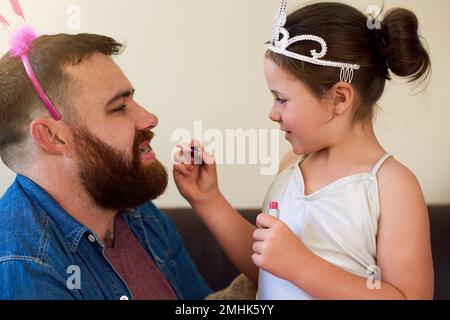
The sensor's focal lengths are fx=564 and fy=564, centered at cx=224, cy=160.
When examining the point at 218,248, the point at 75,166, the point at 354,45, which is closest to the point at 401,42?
the point at 354,45

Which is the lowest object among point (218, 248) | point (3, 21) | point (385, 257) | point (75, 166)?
point (218, 248)

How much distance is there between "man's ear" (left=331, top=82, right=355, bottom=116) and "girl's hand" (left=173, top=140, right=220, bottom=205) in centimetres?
26

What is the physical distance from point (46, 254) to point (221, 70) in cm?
46

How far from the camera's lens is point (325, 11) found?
36.0 inches

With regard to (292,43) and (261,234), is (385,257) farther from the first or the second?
(292,43)

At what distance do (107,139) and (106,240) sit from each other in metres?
0.20

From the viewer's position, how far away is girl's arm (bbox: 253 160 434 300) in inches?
33.2

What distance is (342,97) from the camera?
37.1 inches

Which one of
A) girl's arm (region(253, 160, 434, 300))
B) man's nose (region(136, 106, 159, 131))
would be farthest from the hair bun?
man's nose (region(136, 106, 159, 131))

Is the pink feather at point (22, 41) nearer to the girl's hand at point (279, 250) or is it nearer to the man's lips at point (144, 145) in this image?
the man's lips at point (144, 145)

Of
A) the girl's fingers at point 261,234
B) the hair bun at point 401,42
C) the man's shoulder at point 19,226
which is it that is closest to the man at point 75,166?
the man's shoulder at point 19,226

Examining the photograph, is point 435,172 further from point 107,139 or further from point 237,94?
point 107,139

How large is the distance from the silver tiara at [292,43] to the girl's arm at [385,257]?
0.64 ft
